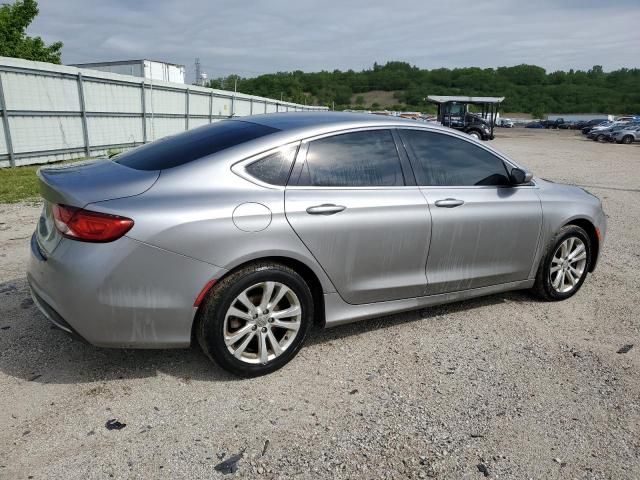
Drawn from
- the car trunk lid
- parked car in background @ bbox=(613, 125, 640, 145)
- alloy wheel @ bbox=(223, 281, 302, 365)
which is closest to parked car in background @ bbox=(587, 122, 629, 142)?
parked car in background @ bbox=(613, 125, 640, 145)

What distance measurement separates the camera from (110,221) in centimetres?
255

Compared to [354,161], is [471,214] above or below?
below

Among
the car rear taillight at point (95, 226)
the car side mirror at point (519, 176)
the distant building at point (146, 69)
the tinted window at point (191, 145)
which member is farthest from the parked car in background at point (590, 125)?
the car rear taillight at point (95, 226)

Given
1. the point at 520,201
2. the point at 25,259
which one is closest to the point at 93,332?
the point at 25,259

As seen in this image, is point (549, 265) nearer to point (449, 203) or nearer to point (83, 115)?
point (449, 203)

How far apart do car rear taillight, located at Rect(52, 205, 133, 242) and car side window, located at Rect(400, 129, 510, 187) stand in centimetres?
200

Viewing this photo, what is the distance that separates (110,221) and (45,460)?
1133 millimetres

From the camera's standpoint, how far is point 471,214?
368cm

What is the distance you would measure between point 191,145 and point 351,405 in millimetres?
1860

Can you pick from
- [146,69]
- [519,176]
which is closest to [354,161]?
[519,176]

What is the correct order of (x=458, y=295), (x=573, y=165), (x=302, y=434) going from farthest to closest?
(x=573, y=165) < (x=458, y=295) < (x=302, y=434)

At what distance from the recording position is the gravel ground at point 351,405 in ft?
7.62

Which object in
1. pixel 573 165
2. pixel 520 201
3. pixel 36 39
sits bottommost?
pixel 573 165

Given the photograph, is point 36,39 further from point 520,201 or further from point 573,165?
point 520,201
